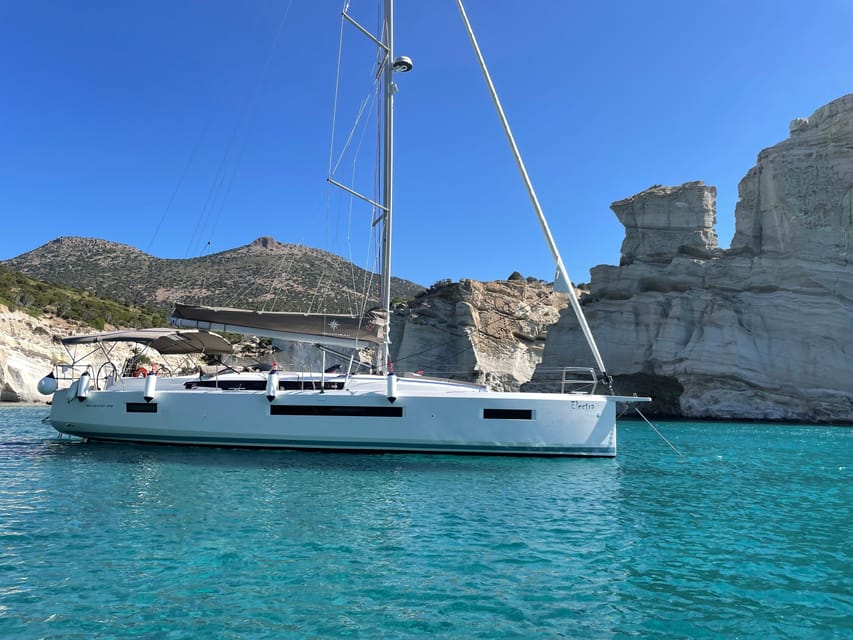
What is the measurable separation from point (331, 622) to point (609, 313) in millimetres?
36775

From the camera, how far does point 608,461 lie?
14.2 meters

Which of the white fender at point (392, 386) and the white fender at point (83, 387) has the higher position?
the white fender at point (392, 386)

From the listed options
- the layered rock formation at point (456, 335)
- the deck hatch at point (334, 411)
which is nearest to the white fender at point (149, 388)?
the deck hatch at point (334, 411)

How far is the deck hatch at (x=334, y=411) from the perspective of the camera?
45.8ft

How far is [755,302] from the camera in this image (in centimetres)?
3456

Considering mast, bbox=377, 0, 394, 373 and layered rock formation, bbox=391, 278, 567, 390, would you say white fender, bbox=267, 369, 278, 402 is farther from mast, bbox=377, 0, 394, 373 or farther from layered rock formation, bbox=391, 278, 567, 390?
layered rock formation, bbox=391, 278, 567, 390

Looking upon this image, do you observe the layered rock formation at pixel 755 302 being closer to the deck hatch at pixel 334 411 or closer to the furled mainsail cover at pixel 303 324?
the furled mainsail cover at pixel 303 324

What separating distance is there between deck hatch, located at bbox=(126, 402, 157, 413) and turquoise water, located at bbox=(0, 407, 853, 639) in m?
2.68

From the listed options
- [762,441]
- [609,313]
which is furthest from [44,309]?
[762,441]

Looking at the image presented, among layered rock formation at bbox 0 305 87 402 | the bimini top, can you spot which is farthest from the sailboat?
layered rock formation at bbox 0 305 87 402

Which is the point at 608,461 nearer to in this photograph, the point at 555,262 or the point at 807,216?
the point at 555,262

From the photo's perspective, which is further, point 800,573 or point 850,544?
point 850,544

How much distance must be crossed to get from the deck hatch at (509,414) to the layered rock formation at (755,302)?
24520 mm

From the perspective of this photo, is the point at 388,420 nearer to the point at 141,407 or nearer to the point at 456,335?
the point at 141,407
